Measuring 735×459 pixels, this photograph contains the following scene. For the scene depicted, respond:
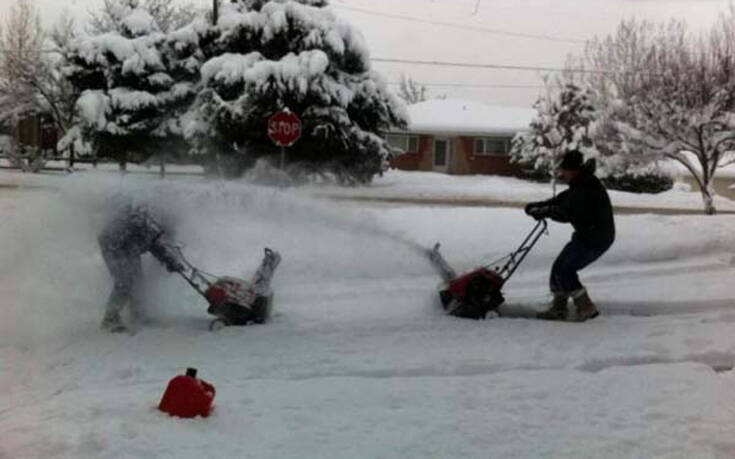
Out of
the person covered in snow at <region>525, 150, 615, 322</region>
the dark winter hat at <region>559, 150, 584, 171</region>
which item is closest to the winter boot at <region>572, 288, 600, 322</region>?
the person covered in snow at <region>525, 150, 615, 322</region>

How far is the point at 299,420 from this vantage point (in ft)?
12.5

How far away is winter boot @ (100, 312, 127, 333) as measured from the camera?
579cm

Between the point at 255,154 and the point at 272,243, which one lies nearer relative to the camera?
the point at 272,243

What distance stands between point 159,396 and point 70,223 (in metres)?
2.62

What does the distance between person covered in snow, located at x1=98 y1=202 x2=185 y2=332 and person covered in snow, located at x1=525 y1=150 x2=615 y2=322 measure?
3197 mm

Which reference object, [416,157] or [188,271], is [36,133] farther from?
[188,271]

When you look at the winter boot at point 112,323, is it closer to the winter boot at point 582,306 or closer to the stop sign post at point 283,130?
the winter boot at point 582,306

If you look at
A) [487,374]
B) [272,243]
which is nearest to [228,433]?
[487,374]

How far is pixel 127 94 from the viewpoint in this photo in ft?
75.5

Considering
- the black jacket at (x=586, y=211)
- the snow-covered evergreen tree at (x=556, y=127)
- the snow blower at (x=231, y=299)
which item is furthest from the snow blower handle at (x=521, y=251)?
the snow-covered evergreen tree at (x=556, y=127)

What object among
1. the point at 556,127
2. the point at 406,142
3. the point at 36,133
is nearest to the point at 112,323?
the point at 36,133

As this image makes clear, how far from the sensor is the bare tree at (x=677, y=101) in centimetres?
1722

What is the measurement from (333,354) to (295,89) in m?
15.3

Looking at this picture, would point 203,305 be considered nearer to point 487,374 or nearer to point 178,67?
Result: point 487,374
